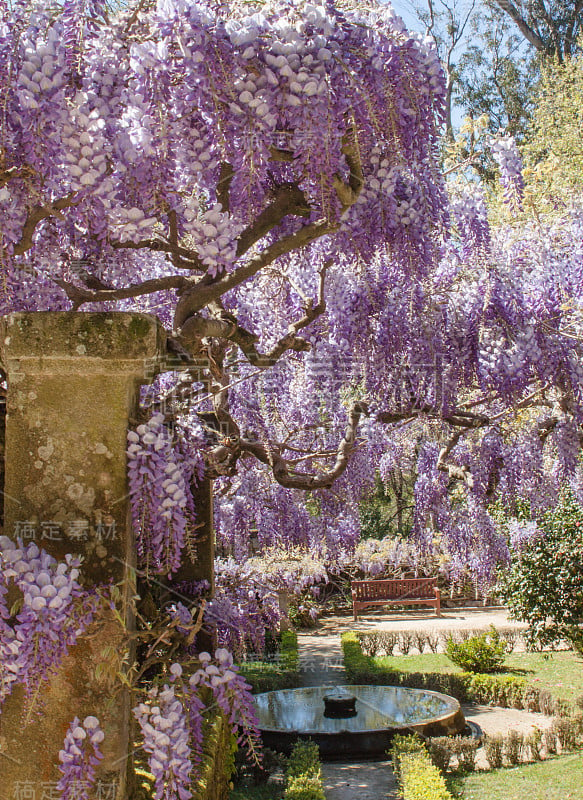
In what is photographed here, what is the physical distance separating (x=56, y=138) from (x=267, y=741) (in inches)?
268

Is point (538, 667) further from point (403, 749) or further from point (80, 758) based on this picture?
point (80, 758)

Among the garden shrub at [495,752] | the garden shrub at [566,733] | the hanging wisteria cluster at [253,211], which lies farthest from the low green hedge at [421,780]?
the garden shrub at [566,733]

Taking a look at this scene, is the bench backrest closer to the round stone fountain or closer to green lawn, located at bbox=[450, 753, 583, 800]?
the round stone fountain

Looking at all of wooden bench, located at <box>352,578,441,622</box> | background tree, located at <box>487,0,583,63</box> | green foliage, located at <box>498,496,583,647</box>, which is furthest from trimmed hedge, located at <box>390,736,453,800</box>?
background tree, located at <box>487,0,583,63</box>

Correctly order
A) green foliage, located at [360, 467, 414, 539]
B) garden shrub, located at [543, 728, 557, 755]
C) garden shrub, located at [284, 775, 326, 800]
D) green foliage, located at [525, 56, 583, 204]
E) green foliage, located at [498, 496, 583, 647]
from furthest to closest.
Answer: green foliage, located at [360, 467, 414, 539]
green foliage, located at [525, 56, 583, 204]
green foliage, located at [498, 496, 583, 647]
garden shrub, located at [543, 728, 557, 755]
garden shrub, located at [284, 775, 326, 800]

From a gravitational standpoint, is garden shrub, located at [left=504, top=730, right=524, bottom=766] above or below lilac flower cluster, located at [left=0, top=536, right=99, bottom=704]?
below

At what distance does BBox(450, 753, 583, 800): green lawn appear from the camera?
5.94 metres

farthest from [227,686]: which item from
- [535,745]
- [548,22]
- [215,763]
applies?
[548,22]

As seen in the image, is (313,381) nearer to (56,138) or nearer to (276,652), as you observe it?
(56,138)

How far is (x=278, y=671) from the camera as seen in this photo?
1071 cm

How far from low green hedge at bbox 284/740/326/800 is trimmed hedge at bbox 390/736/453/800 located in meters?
0.64

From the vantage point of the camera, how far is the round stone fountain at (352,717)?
24.8 ft

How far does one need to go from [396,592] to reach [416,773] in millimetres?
11825

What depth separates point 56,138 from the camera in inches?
94.8
